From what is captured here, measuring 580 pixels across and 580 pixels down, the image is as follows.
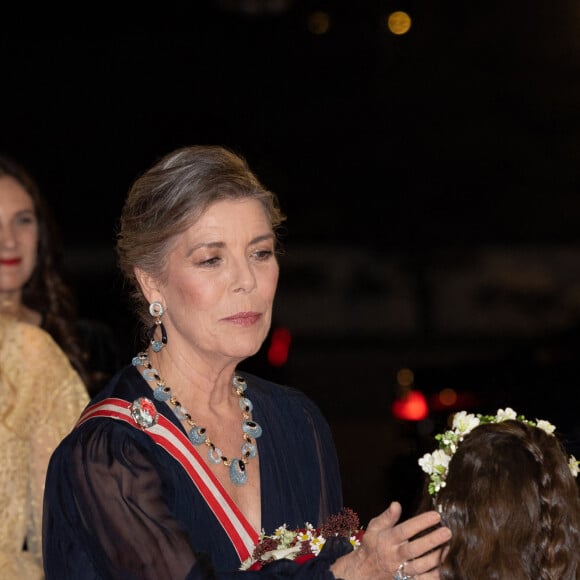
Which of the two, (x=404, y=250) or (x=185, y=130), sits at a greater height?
(x=185, y=130)

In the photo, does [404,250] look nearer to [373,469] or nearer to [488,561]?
[373,469]

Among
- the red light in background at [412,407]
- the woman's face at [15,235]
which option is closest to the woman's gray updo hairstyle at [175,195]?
the woman's face at [15,235]

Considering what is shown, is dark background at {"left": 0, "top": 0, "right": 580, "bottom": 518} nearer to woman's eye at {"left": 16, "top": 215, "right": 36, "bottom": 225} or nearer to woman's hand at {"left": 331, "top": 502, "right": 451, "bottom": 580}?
woman's eye at {"left": 16, "top": 215, "right": 36, "bottom": 225}

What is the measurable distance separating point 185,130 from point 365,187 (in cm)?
373

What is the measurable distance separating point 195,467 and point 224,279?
497 millimetres

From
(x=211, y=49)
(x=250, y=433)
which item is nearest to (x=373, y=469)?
(x=250, y=433)

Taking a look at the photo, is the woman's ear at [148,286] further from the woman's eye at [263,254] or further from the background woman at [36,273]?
the background woman at [36,273]

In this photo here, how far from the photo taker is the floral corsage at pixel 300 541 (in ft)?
10.7

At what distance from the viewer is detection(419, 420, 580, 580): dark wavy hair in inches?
117

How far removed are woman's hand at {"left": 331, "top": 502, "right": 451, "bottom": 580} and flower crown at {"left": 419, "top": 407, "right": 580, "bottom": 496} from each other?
0.41 ft

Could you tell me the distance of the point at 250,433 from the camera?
3.68m

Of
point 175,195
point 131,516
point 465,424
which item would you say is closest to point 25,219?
point 175,195

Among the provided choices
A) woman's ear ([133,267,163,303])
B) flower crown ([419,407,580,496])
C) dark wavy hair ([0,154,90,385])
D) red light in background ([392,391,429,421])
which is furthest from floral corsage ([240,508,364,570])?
red light in background ([392,391,429,421])

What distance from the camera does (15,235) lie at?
18.4 ft
